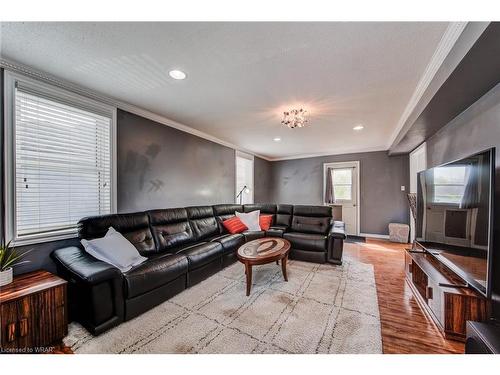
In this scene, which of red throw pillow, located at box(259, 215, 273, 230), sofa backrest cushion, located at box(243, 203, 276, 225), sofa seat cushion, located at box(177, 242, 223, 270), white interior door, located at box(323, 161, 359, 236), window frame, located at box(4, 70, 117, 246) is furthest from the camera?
white interior door, located at box(323, 161, 359, 236)

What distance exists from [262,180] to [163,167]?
3650mm

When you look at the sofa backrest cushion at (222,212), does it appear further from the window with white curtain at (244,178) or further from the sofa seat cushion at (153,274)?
the sofa seat cushion at (153,274)

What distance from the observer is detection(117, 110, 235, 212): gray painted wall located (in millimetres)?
2719

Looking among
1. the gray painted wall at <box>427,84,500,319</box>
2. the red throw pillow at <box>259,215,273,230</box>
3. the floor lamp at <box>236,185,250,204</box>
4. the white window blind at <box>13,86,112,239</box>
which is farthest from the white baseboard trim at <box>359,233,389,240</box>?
the white window blind at <box>13,86,112,239</box>

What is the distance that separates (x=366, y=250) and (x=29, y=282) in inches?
195

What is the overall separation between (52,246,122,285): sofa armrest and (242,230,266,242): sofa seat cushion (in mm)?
2119

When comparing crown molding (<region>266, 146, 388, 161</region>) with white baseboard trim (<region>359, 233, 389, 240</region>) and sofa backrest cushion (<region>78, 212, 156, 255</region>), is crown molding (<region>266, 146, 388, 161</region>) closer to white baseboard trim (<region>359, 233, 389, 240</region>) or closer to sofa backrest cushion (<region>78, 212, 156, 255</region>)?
white baseboard trim (<region>359, 233, 389, 240</region>)

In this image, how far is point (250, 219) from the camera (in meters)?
4.00

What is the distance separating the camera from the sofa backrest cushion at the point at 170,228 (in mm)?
2672

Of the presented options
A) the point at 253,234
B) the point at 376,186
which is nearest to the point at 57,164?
the point at 253,234

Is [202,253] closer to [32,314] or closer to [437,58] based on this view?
[32,314]

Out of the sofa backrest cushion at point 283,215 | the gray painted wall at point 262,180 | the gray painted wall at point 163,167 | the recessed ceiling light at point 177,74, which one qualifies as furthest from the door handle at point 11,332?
the gray painted wall at point 262,180
